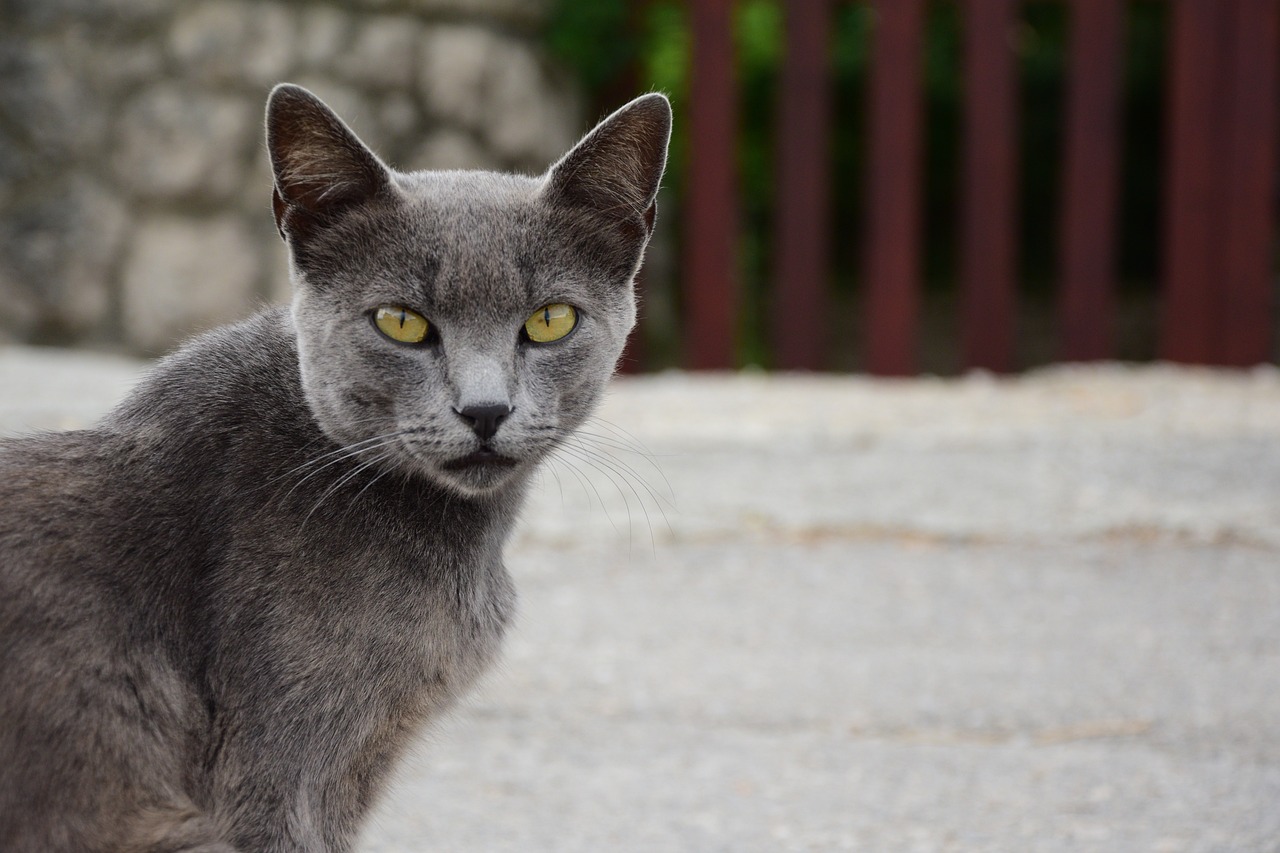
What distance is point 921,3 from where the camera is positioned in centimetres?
580

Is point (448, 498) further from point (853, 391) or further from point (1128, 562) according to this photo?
point (853, 391)

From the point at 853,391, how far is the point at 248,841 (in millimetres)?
4249

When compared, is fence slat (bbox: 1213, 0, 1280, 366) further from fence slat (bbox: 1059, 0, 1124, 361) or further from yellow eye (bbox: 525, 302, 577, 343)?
yellow eye (bbox: 525, 302, 577, 343)

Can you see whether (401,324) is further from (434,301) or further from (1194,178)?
(1194,178)

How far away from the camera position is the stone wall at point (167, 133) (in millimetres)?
5664

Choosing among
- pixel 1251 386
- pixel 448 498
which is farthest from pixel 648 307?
pixel 448 498

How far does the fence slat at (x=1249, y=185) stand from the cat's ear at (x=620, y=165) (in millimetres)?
4472

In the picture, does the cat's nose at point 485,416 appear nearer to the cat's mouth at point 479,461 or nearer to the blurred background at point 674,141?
the cat's mouth at point 479,461

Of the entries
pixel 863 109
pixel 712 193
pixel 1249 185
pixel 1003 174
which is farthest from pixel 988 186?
pixel 863 109

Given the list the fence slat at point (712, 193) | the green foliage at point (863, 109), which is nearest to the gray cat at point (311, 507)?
the fence slat at point (712, 193)

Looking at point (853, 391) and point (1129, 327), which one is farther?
→ point (1129, 327)

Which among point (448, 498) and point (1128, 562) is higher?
point (448, 498)

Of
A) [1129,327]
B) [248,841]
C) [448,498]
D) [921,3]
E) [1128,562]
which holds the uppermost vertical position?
[921,3]

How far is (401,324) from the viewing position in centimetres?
197
